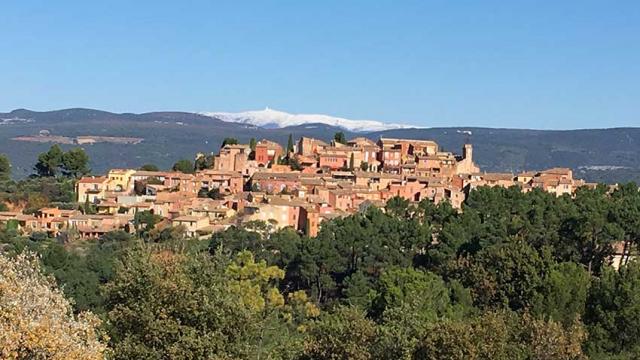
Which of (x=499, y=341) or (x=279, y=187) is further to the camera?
(x=279, y=187)

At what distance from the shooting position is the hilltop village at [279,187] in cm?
5919

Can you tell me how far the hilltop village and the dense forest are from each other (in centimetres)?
273

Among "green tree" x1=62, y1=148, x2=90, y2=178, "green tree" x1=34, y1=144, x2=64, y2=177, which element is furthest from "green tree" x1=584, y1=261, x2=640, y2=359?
"green tree" x1=34, y1=144, x2=64, y2=177

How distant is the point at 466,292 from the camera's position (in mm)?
33562

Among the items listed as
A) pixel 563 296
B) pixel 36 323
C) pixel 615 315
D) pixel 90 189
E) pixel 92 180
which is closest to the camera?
pixel 36 323

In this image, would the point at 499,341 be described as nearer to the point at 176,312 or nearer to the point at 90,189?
the point at 176,312

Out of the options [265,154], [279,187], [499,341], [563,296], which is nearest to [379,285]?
[563,296]

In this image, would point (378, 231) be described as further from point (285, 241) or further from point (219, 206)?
point (219, 206)

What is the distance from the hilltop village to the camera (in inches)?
2330

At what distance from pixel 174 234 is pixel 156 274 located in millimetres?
38219

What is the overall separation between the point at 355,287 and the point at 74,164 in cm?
4015

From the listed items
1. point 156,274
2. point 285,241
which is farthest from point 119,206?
point 156,274

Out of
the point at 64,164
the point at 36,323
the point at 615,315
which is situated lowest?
the point at 615,315

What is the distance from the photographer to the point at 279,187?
215 ft
